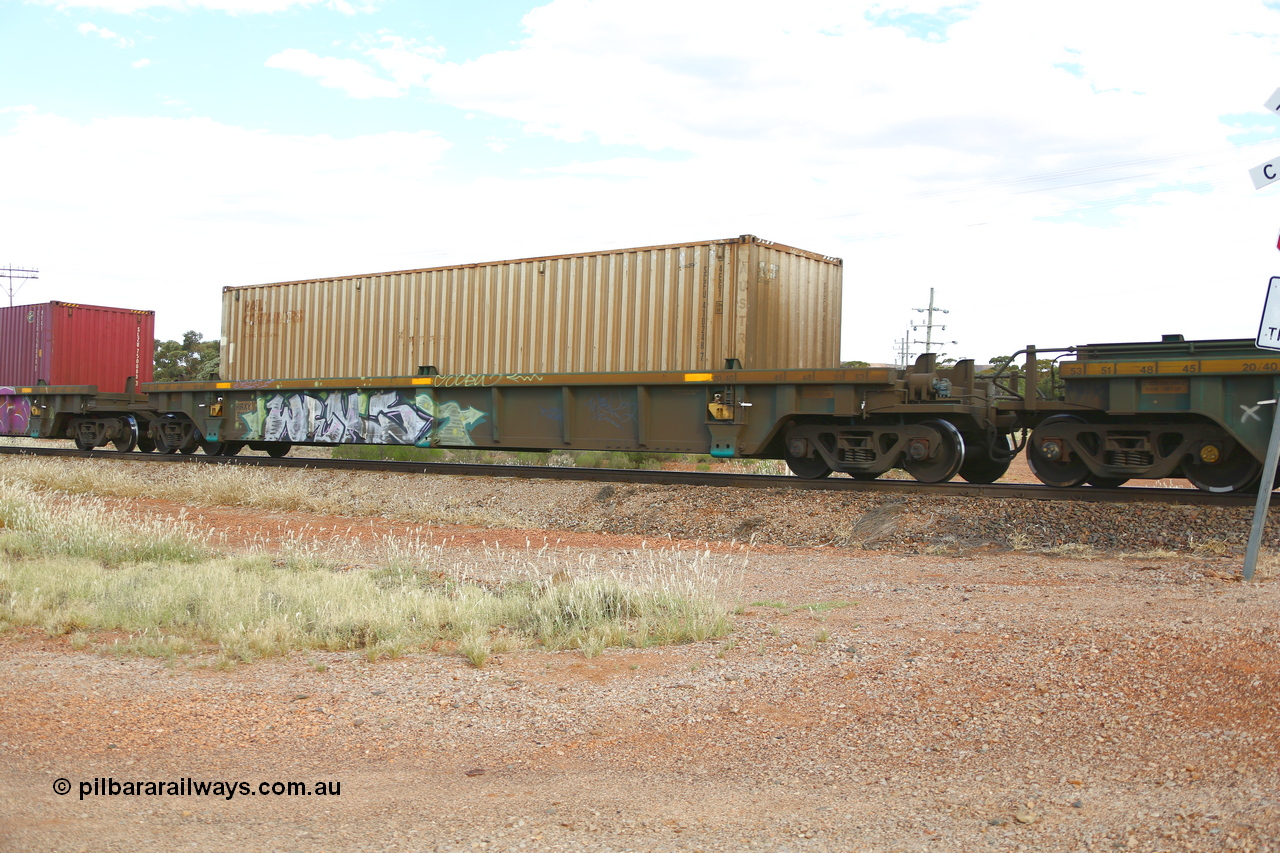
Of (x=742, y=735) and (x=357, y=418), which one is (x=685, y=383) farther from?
(x=742, y=735)

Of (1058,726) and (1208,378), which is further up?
(1208,378)

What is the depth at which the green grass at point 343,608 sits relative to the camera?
6.55m

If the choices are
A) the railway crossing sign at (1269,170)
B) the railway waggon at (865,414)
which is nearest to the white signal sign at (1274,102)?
the railway crossing sign at (1269,170)

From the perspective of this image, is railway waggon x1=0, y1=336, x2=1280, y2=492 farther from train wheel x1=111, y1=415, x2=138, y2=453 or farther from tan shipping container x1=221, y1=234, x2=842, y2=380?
train wheel x1=111, y1=415, x2=138, y2=453

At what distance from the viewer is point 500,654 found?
6.36 meters

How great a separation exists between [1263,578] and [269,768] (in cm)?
788

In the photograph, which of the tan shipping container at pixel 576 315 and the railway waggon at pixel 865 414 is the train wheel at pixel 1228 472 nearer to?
the railway waggon at pixel 865 414

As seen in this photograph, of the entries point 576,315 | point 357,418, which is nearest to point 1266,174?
point 576,315

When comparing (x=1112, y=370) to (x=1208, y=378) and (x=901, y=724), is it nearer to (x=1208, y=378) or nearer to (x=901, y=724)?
(x=1208, y=378)

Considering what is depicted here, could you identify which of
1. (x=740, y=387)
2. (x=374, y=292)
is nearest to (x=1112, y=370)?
(x=740, y=387)

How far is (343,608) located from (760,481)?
24.9 feet

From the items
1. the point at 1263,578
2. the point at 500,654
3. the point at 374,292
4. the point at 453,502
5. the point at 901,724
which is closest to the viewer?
the point at 901,724

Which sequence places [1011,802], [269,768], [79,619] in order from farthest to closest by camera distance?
[79,619], [269,768], [1011,802]

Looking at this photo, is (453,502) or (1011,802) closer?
(1011,802)
